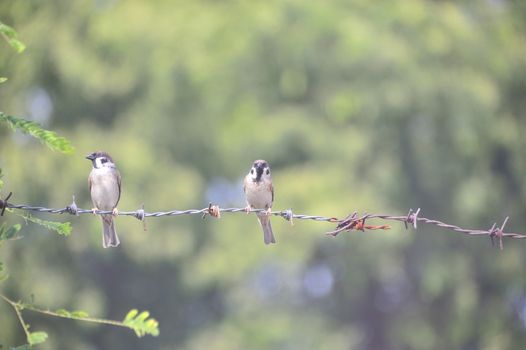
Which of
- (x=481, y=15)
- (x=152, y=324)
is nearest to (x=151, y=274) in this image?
(x=481, y=15)

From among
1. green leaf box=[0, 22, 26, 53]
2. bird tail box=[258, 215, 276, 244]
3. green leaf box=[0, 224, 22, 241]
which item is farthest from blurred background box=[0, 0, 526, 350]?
green leaf box=[0, 224, 22, 241]

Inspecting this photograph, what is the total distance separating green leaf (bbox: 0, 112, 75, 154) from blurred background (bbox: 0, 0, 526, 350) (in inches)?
455

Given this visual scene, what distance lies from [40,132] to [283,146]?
13.6 meters

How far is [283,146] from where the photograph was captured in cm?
1739

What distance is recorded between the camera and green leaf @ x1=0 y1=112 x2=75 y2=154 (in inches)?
152

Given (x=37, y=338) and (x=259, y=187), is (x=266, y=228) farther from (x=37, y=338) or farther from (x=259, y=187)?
(x=37, y=338)

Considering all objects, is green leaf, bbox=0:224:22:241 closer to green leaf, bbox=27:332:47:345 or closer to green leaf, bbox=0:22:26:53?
green leaf, bbox=27:332:47:345

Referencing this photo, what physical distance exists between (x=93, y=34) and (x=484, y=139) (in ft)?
22.8

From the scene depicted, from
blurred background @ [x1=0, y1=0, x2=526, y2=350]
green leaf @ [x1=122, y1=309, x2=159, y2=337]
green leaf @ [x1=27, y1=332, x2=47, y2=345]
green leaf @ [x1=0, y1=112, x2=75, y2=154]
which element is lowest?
green leaf @ [x1=27, y1=332, x2=47, y2=345]

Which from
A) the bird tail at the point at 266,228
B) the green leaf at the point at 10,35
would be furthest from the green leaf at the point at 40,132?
the bird tail at the point at 266,228

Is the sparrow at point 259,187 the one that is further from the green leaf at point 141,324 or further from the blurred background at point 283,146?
the blurred background at point 283,146

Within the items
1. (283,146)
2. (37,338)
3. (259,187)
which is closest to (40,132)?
(37,338)

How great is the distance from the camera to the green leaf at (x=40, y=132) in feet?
12.7

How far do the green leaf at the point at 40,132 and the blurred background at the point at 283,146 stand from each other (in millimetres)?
11545
